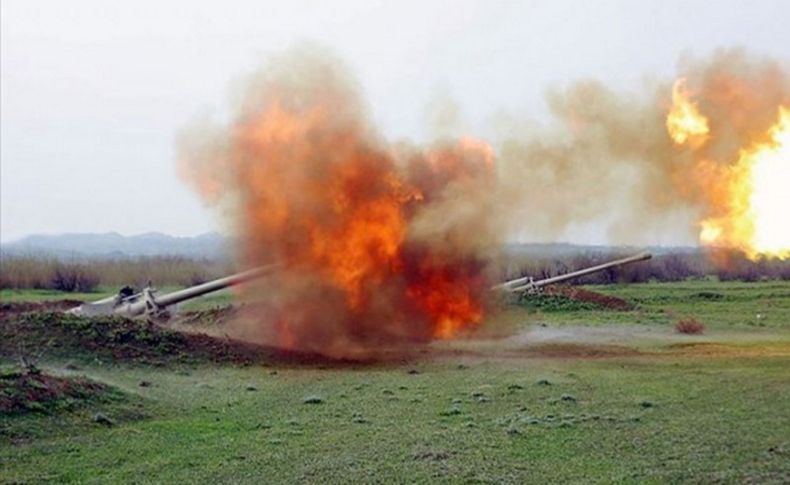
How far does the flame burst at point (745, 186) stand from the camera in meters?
22.2

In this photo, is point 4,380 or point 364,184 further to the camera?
point 364,184

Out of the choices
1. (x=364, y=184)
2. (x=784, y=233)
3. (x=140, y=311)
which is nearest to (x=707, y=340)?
(x=784, y=233)

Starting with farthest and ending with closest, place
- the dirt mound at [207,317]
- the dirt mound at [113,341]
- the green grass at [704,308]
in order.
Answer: the green grass at [704,308], the dirt mound at [207,317], the dirt mound at [113,341]

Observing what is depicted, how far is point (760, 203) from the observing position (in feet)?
74.1

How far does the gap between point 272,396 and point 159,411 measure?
2.65 m

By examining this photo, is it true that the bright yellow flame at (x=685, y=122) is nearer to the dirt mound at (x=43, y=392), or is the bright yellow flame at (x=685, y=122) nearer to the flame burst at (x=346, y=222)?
the flame burst at (x=346, y=222)

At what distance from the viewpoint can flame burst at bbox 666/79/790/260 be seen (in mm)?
22156

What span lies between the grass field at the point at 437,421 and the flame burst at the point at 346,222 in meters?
2.34

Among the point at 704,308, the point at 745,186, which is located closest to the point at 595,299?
the point at 704,308

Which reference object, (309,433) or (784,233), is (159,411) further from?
(784,233)

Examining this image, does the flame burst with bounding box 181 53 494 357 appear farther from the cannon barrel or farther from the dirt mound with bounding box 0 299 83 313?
the dirt mound with bounding box 0 299 83 313

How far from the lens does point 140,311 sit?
28281mm

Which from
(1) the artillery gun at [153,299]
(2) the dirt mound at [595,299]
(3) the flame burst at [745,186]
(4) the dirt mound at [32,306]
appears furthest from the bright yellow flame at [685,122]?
(4) the dirt mound at [32,306]

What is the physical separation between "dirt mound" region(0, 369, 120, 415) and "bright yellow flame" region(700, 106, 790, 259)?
16382 mm
